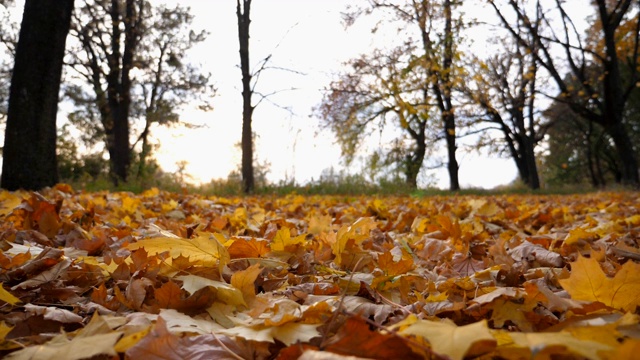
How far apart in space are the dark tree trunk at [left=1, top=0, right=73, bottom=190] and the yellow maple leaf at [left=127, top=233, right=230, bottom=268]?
5145 mm

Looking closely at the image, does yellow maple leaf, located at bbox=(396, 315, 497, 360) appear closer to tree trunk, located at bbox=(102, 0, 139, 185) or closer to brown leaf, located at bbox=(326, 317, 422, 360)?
brown leaf, located at bbox=(326, 317, 422, 360)

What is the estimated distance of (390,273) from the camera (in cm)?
138

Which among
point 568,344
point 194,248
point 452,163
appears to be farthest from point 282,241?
point 452,163

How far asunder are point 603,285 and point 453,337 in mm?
517

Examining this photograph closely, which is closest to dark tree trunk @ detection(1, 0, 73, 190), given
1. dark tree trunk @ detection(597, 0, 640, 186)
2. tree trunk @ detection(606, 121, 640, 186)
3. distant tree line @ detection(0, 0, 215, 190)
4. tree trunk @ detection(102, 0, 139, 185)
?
distant tree line @ detection(0, 0, 215, 190)

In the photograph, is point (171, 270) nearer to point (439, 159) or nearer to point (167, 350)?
point (167, 350)

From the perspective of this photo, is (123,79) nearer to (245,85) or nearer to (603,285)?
(245,85)

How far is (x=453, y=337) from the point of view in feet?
2.05

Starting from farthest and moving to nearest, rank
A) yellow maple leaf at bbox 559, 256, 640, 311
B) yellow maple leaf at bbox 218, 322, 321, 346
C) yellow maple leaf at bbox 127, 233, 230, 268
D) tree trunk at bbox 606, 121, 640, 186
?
tree trunk at bbox 606, 121, 640, 186 < yellow maple leaf at bbox 127, 233, 230, 268 < yellow maple leaf at bbox 559, 256, 640, 311 < yellow maple leaf at bbox 218, 322, 321, 346

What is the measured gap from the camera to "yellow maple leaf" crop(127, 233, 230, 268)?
116 cm

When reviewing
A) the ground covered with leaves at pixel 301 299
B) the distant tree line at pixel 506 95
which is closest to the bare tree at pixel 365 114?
the distant tree line at pixel 506 95

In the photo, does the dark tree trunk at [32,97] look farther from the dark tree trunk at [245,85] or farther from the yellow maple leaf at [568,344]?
the dark tree trunk at [245,85]

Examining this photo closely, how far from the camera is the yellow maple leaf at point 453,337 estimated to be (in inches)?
23.4

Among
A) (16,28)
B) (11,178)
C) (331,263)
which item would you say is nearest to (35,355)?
(331,263)
